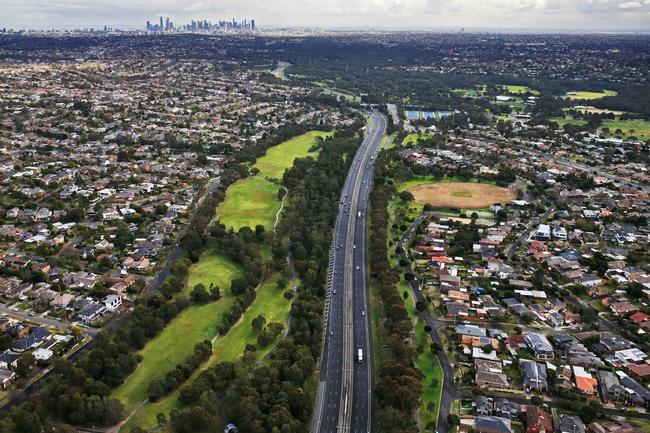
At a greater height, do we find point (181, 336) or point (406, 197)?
point (406, 197)

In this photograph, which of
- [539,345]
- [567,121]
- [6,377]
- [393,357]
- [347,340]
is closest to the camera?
[6,377]

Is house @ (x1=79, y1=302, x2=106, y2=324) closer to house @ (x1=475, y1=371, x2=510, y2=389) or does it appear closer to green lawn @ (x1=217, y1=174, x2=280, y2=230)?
green lawn @ (x1=217, y1=174, x2=280, y2=230)

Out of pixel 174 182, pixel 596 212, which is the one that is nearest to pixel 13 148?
pixel 174 182

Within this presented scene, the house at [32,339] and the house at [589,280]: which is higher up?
the house at [589,280]

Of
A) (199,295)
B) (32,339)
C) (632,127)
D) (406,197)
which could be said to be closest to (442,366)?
(199,295)

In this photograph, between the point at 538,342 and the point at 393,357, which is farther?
the point at 538,342

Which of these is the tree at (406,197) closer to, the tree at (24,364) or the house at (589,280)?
the house at (589,280)

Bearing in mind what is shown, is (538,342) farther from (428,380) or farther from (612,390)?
(428,380)

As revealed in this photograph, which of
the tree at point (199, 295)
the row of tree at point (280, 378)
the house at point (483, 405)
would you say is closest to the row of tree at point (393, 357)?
the house at point (483, 405)
